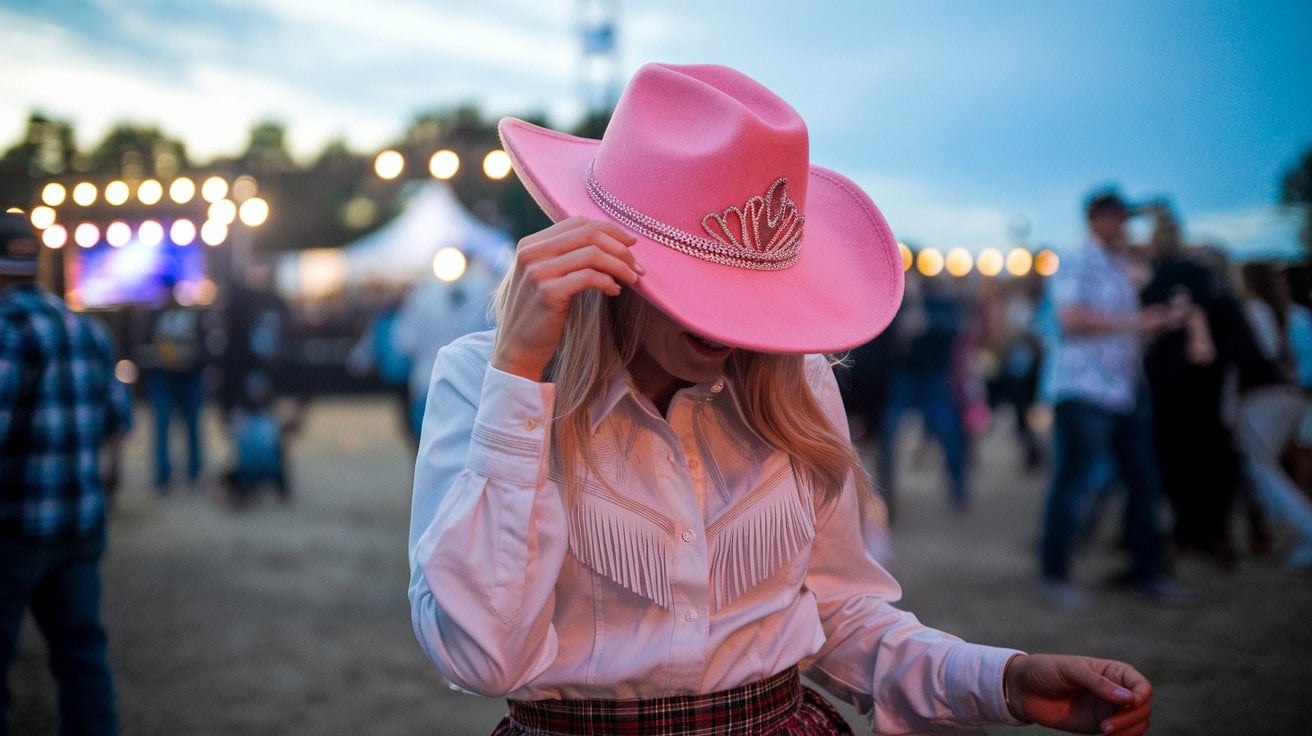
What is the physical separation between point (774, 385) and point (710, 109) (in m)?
0.47

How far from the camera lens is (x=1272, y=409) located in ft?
19.2

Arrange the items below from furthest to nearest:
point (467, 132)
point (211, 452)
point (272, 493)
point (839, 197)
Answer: point (211, 452), point (272, 493), point (467, 132), point (839, 197)

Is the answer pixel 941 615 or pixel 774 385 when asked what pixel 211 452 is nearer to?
pixel 941 615

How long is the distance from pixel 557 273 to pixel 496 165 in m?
5.76

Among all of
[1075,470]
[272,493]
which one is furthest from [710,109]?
[272,493]

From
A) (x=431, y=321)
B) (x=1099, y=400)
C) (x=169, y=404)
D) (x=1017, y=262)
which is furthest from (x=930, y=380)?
(x=1017, y=262)

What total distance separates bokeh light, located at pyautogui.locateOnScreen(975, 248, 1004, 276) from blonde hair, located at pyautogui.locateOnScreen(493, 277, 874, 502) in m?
21.1

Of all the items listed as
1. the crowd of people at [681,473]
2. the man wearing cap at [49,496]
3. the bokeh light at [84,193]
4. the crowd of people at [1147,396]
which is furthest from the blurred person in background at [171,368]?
the crowd of people at [681,473]

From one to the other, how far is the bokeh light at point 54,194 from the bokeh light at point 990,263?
19.1m

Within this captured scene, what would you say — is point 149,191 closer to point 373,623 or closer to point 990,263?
point 373,623

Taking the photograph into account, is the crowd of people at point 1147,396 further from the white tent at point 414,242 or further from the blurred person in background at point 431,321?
the white tent at point 414,242

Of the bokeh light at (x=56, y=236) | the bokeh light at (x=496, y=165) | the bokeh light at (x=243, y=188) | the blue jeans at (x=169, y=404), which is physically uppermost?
the bokeh light at (x=496, y=165)

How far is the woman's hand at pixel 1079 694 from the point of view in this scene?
129 cm

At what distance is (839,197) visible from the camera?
65.2 inches
